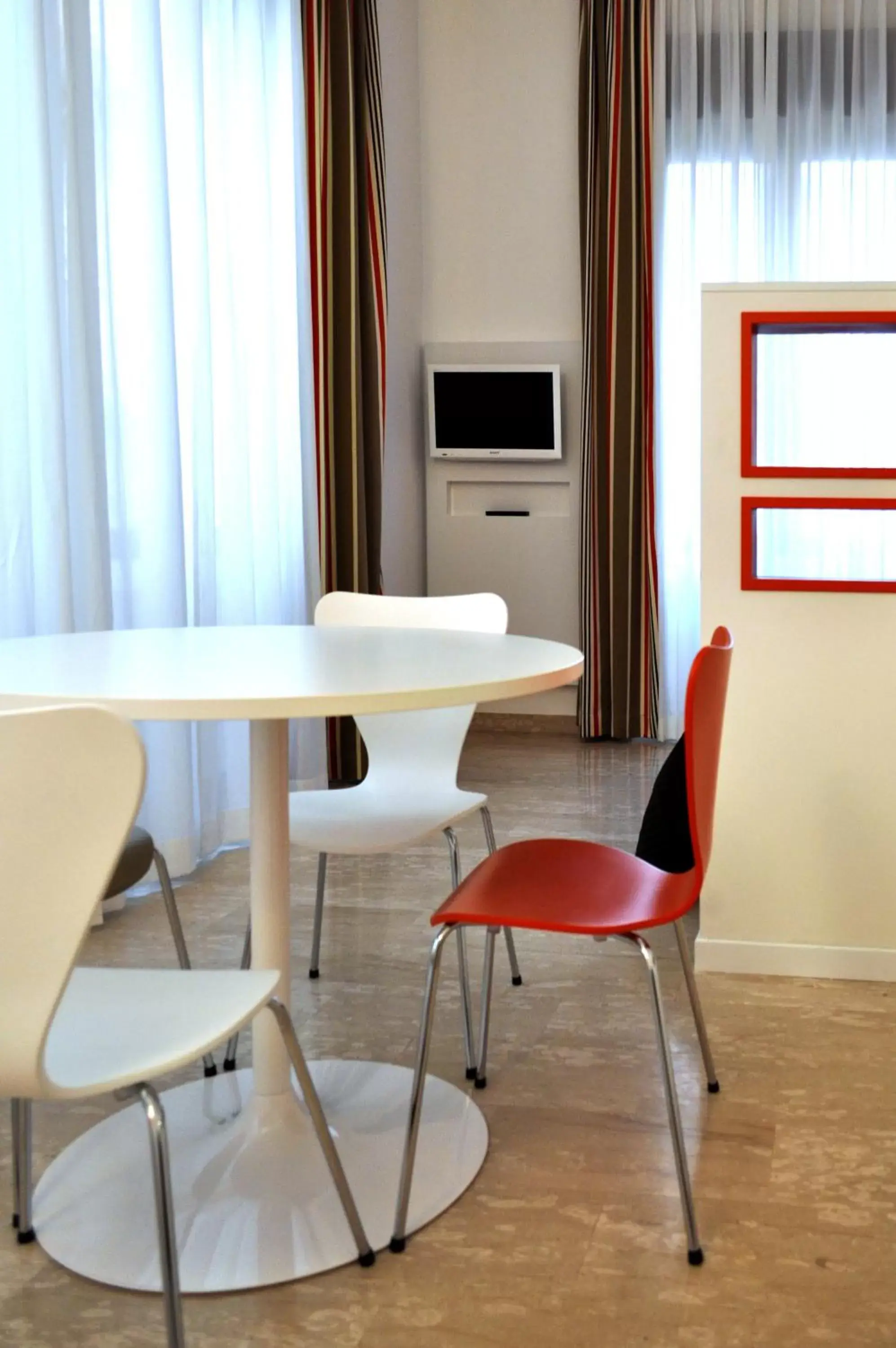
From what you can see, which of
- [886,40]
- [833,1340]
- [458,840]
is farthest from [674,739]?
[833,1340]

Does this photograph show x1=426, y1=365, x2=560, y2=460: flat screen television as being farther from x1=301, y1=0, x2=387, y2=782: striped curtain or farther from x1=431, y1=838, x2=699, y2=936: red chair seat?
x1=431, y1=838, x2=699, y2=936: red chair seat

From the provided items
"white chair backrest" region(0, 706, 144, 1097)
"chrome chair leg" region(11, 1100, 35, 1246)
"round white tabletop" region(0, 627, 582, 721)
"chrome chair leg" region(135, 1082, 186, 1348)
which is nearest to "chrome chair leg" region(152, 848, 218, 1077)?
"round white tabletop" region(0, 627, 582, 721)

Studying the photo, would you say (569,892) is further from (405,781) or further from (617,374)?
(617,374)

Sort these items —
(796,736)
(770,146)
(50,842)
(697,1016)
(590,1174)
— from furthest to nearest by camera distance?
(770,146) < (796,736) < (697,1016) < (590,1174) < (50,842)

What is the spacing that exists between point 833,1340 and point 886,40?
5.26m

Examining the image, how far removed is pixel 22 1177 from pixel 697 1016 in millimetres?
1075

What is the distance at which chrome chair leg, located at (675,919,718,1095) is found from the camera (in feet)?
7.27

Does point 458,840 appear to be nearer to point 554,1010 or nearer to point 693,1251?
point 554,1010

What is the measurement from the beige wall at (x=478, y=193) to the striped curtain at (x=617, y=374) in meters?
0.18

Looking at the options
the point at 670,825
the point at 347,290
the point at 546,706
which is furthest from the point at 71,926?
the point at 546,706

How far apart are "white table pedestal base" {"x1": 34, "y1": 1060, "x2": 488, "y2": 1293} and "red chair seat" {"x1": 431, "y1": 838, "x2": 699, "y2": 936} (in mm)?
398

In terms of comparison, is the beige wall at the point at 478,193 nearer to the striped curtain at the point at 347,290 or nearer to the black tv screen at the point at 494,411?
the black tv screen at the point at 494,411

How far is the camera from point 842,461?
2.73 m

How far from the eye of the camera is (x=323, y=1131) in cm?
167
